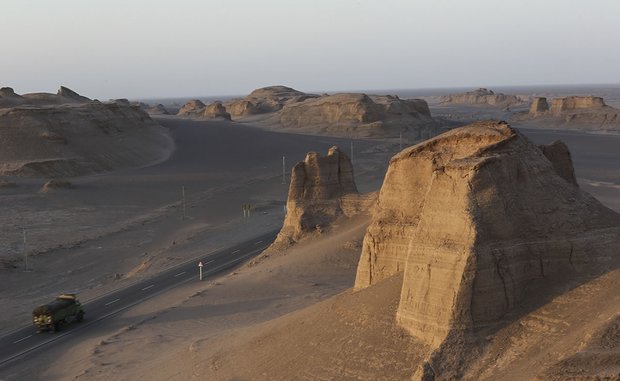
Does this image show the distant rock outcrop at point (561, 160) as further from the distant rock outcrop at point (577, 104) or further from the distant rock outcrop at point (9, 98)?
the distant rock outcrop at point (577, 104)

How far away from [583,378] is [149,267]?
28764mm

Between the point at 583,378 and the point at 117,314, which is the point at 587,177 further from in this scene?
Result: the point at 583,378

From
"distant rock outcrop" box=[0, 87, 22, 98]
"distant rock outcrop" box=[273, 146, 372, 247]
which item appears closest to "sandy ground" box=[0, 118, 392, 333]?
"distant rock outcrop" box=[273, 146, 372, 247]

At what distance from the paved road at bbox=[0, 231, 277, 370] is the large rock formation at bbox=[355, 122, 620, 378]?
15422 mm

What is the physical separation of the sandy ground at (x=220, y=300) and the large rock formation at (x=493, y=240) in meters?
0.64

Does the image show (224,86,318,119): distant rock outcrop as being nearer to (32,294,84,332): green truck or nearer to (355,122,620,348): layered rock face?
(32,294,84,332): green truck

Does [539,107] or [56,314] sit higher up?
[539,107]

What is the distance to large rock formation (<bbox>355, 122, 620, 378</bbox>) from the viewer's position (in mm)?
13289

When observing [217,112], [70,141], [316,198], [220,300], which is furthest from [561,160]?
[217,112]

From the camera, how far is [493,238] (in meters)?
13.7

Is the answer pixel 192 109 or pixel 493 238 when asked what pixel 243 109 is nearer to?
pixel 192 109

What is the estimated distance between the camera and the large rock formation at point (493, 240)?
13.3 metres

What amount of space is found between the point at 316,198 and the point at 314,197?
114mm

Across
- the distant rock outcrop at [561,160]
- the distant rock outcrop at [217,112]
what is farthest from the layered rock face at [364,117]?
the distant rock outcrop at [561,160]
